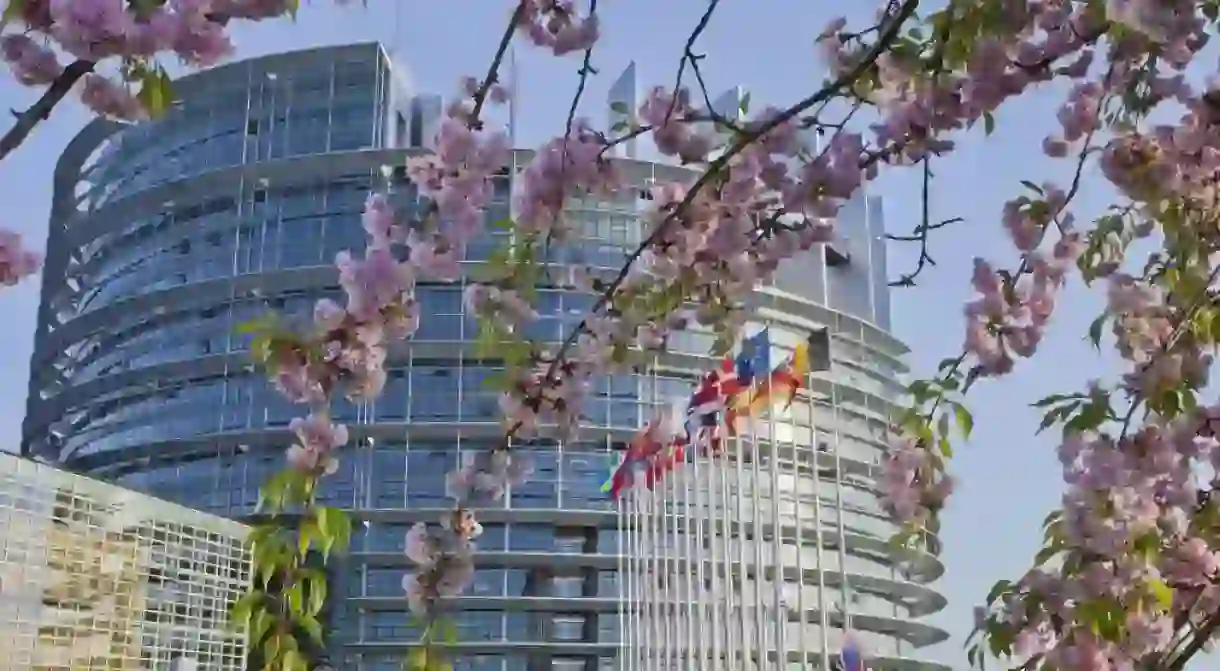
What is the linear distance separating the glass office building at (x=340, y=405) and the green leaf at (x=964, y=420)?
67.9 ft

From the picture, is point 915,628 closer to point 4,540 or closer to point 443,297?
point 443,297

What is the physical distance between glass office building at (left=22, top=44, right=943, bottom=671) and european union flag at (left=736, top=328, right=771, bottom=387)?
341 inches

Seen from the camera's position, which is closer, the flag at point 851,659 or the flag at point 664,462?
the flag at point 851,659

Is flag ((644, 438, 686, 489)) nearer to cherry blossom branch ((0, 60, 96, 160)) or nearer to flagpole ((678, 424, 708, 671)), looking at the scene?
flagpole ((678, 424, 708, 671))

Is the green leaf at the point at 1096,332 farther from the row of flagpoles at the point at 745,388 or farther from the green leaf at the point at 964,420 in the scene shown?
the row of flagpoles at the point at 745,388

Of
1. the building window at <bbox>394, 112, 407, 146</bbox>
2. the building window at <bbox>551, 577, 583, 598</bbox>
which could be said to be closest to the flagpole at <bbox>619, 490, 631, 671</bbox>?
the building window at <bbox>551, 577, 583, 598</bbox>

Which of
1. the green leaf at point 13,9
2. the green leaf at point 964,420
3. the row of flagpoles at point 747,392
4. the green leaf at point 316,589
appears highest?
the row of flagpoles at point 747,392

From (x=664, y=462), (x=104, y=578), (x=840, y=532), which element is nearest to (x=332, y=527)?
(x=104, y=578)

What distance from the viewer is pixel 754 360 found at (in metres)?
13.9

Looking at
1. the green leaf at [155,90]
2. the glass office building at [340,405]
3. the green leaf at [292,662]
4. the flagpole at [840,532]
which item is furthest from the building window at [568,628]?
the green leaf at [155,90]

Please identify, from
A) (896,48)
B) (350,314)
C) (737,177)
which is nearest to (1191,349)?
(896,48)

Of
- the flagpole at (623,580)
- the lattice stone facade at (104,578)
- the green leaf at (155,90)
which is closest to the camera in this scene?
the green leaf at (155,90)

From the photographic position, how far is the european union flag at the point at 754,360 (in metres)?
13.7

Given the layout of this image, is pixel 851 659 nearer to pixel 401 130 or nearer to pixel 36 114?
pixel 36 114
